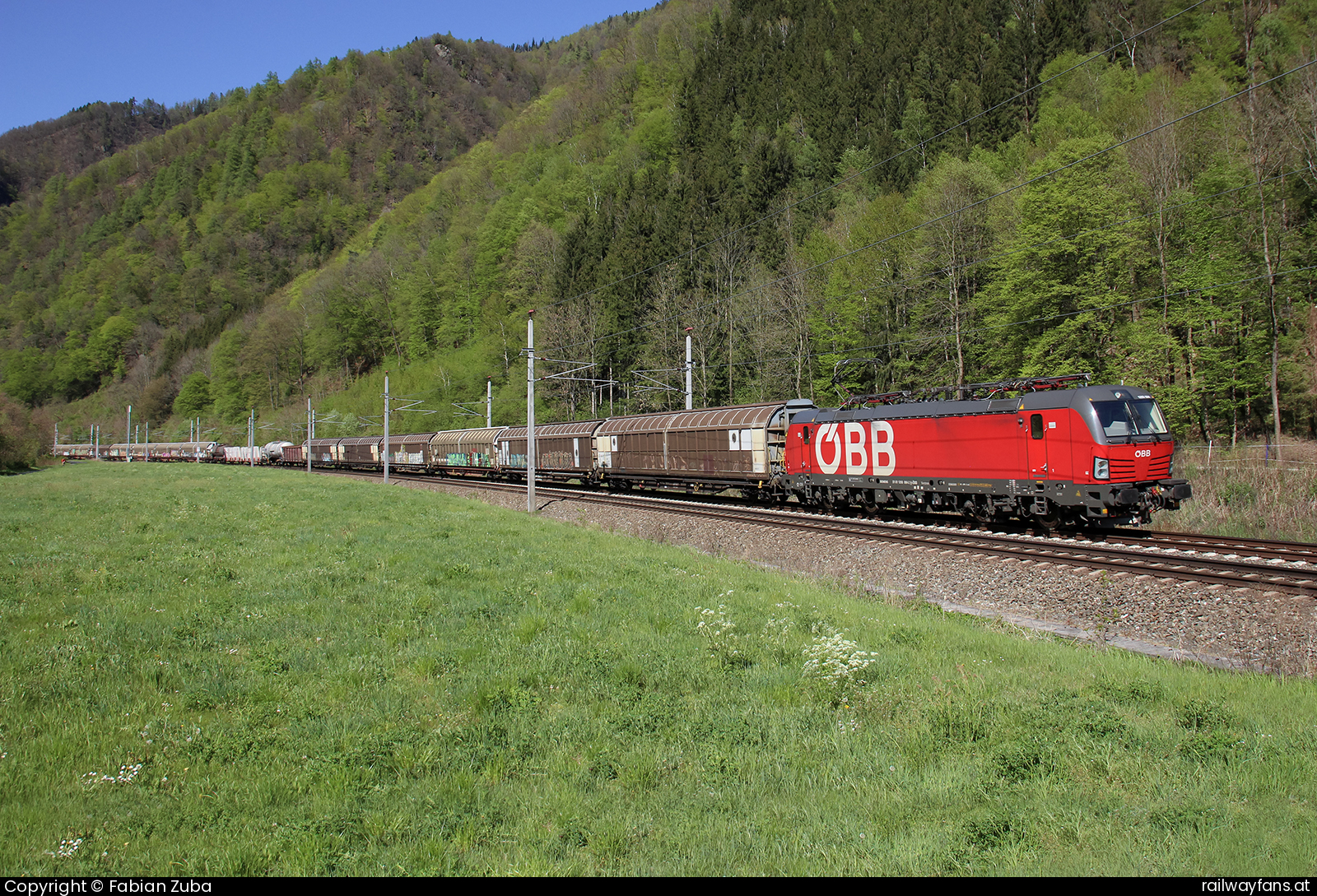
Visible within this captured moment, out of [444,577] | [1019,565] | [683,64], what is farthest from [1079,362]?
[683,64]

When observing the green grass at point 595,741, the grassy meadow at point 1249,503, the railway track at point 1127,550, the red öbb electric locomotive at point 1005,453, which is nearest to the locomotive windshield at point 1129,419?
the red öbb electric locomotive at point 1005,453

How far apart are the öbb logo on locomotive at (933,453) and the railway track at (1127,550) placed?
1013mm

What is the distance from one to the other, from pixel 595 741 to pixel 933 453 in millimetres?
17986

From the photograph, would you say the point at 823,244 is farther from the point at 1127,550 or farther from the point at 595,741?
the point at 595,741

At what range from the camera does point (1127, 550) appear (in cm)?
1616

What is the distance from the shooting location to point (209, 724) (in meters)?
6.51

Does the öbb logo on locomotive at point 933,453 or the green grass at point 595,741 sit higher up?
the öbb logo on locomotive at point 933,453

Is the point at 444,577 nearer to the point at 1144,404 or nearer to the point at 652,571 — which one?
the point at 652,571

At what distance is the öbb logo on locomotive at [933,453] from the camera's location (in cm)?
1767

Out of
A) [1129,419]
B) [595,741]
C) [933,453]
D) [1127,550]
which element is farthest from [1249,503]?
[595,741]

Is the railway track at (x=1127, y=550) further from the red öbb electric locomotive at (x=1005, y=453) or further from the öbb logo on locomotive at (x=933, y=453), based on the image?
the öbb logo on locomotive at (x=933, y=453)

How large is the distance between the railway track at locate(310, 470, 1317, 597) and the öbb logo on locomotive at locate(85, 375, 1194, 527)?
101 cm

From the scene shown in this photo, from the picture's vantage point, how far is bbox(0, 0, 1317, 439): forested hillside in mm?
32750

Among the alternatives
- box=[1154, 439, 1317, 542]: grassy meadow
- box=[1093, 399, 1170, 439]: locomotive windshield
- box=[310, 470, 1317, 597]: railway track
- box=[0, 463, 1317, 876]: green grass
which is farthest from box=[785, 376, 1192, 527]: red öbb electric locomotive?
box=[0, 463, 1317, 876]: green grass
